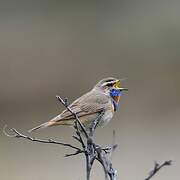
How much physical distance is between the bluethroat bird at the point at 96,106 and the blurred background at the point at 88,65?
16.7 ft

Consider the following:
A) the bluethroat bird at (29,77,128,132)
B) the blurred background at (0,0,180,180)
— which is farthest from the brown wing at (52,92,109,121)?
the blurred background at (0,0,180,180)

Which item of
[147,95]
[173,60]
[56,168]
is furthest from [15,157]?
[173,60]

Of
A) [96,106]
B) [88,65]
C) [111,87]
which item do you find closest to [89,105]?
[96,106]

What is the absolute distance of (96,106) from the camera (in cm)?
628

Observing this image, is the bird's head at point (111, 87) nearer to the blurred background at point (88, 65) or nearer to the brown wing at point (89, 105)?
the brown wing at point (89, 105)

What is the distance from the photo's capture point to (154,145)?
38.2ft

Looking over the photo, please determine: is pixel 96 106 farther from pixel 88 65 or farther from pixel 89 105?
pixel 88 65

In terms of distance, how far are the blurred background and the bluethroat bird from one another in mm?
5094

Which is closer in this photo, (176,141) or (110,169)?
(110,169)

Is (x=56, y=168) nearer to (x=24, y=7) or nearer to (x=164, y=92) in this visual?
(x=164, y=92)

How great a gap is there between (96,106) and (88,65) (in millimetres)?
8117

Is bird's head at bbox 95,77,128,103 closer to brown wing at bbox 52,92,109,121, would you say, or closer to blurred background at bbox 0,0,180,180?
brown wing at bbox 52,92,109,121

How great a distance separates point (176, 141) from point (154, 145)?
0.35m

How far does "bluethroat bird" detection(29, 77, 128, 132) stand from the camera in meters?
6.00
